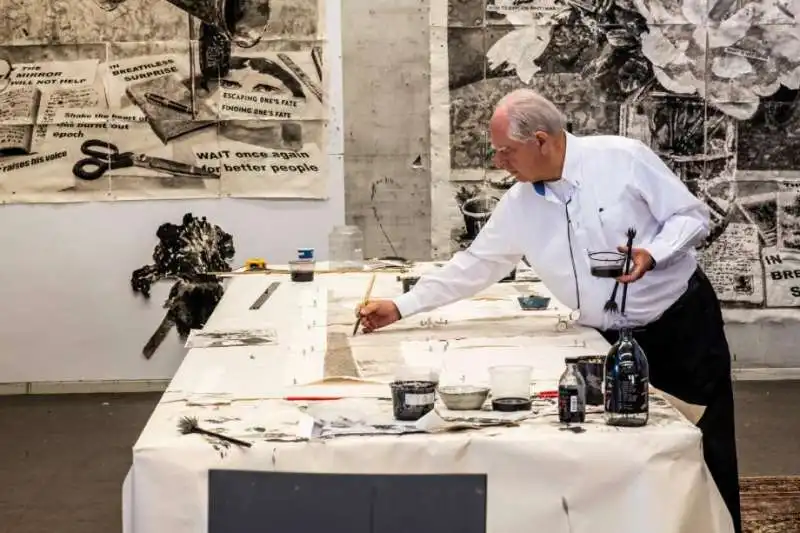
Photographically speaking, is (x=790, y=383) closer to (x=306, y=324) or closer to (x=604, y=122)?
(x=604, y=122)

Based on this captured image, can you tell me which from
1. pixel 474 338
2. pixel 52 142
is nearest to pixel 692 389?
pixel 474 338

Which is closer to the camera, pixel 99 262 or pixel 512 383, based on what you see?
pixel 512 383

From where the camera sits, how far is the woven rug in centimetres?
372

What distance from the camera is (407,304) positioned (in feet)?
10.8

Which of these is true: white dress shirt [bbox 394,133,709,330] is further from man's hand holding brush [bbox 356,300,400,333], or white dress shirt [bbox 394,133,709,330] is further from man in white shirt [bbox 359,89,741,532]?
man's hand holding brush [bbox 356,300,400,333]

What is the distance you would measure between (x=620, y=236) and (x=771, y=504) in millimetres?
1433

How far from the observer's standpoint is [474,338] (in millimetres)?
3117

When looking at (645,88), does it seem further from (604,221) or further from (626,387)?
(626,387)

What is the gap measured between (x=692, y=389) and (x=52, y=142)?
3681 mm

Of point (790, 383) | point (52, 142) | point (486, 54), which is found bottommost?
point (790, 383)

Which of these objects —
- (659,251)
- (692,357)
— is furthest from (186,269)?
(659,251)

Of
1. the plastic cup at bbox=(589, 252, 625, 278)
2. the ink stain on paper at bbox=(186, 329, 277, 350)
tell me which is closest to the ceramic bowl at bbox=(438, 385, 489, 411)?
the plastic cup at bbox=(589, 252, 625, 278)

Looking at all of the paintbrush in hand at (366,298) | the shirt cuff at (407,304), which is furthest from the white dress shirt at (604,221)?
the paintbrush in hand at (366,298)

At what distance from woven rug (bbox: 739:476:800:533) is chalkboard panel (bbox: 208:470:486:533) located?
1948mm
